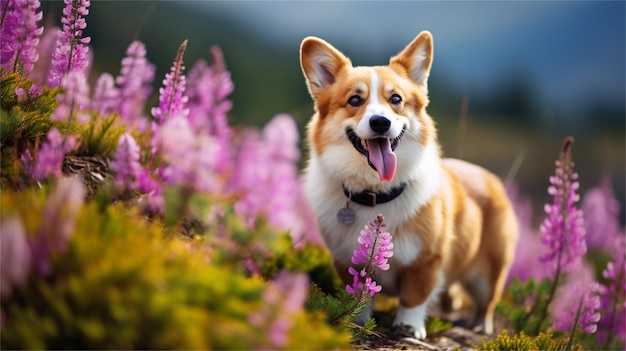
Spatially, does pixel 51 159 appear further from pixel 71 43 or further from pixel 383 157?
pixel 383 157

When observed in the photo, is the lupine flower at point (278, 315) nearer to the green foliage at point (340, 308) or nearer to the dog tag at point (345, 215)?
the green foliage at point (340, 308)

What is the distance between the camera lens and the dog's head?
137 inches

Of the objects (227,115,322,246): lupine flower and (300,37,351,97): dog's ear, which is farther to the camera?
(300,37,351,97): dog's ear

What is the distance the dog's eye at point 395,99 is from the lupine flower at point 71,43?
1798mm

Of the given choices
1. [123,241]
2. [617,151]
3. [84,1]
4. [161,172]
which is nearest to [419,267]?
[161,172]

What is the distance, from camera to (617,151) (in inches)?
1767

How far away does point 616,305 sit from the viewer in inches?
175

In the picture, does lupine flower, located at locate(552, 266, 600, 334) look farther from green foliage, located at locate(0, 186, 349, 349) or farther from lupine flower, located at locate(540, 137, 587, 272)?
green foliage, located at locate(0, 186, 349, 349)

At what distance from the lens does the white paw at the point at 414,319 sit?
3806 mm

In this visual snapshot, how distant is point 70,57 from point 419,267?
96.6 inches

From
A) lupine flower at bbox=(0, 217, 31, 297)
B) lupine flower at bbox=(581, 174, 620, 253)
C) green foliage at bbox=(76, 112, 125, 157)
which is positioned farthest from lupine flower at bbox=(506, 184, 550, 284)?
lupine flower at bbox=(0, 217, 31, 297)

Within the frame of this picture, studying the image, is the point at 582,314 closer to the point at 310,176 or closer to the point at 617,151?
the point at 310,176

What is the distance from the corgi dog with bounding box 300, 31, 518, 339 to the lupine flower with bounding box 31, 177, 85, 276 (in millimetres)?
1865

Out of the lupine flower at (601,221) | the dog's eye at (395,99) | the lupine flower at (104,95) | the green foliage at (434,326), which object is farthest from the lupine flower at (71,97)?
the lupine flower at (601,221)
